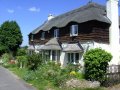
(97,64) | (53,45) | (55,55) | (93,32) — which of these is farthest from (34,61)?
(97,64)

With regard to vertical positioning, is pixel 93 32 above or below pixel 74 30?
below

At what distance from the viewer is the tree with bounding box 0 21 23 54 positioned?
47938 mm

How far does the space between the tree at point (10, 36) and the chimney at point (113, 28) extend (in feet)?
83.7

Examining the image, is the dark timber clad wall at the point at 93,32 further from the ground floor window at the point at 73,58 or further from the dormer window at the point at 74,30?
the ground floor window at the point at 73,58

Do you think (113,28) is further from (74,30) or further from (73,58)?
(73,58)

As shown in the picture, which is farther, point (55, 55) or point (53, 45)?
point (55, 55)

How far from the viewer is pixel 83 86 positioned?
18375 millimetres

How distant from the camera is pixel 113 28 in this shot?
2714 cm

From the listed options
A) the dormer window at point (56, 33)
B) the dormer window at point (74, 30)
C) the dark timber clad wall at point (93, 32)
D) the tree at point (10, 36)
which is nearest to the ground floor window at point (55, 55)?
the dormer window at point (56, 33)

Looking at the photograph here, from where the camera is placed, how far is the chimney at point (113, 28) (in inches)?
1065

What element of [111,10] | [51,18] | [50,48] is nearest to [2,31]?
[51,18]

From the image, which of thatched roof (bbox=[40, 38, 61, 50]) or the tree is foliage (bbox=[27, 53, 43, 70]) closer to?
thatched roof (bbox=[40, 38, 61, 50])

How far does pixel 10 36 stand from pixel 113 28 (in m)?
26.3

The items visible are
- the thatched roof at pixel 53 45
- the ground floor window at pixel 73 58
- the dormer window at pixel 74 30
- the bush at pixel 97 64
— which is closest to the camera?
the bush at pixel 97 64
